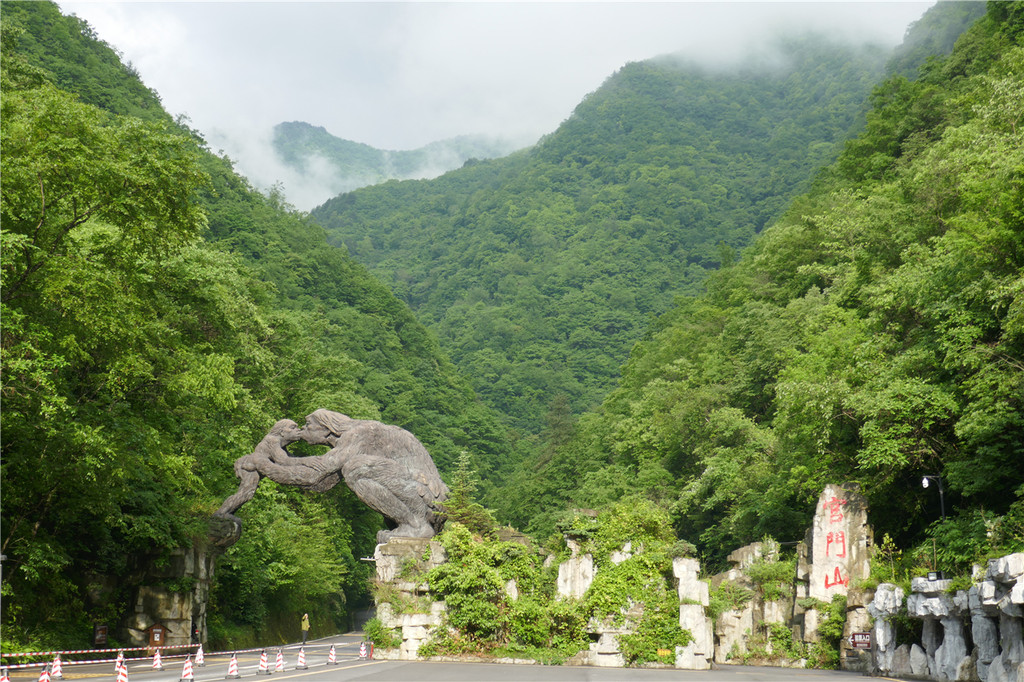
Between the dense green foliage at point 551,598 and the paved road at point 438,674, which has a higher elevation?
the dense green foliage at point 551,598

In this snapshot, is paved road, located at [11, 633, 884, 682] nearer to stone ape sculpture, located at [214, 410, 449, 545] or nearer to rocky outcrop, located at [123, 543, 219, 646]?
rocky outcrop, located at [123, 543, 219, 646]

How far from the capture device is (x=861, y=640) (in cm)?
1955

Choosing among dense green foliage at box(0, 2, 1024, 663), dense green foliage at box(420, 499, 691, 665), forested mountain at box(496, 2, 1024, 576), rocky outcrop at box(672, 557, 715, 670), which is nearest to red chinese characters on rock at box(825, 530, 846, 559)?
dense green foliage at box(0, 2, 1024, 663)

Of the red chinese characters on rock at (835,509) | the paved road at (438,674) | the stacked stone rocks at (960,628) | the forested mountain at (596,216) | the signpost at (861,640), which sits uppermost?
the forested mountain at (596,216)

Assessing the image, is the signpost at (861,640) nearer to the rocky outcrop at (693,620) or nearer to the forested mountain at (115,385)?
the rocky outcrop at (693,620)

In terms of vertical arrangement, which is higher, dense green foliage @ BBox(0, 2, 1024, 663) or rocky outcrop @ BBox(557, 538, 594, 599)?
dense green foliage @ BBox(0, 2, 1024, 663)

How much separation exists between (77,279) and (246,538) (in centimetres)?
1694

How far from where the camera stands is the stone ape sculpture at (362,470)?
24969mm

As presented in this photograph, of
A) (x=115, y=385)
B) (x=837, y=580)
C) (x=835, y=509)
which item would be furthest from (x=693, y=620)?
(x=115, y=385)

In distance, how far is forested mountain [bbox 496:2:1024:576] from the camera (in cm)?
1977

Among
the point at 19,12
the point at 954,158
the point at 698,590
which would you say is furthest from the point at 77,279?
the point at 19,12

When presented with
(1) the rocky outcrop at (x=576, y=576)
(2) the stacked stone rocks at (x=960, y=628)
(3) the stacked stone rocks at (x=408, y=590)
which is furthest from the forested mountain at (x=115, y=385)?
(2) the stacked stone rocks at (x=960, y=628)

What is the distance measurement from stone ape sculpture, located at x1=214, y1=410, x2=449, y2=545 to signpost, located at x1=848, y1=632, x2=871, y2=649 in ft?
34.8

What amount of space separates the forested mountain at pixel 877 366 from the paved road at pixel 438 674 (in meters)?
4.14
